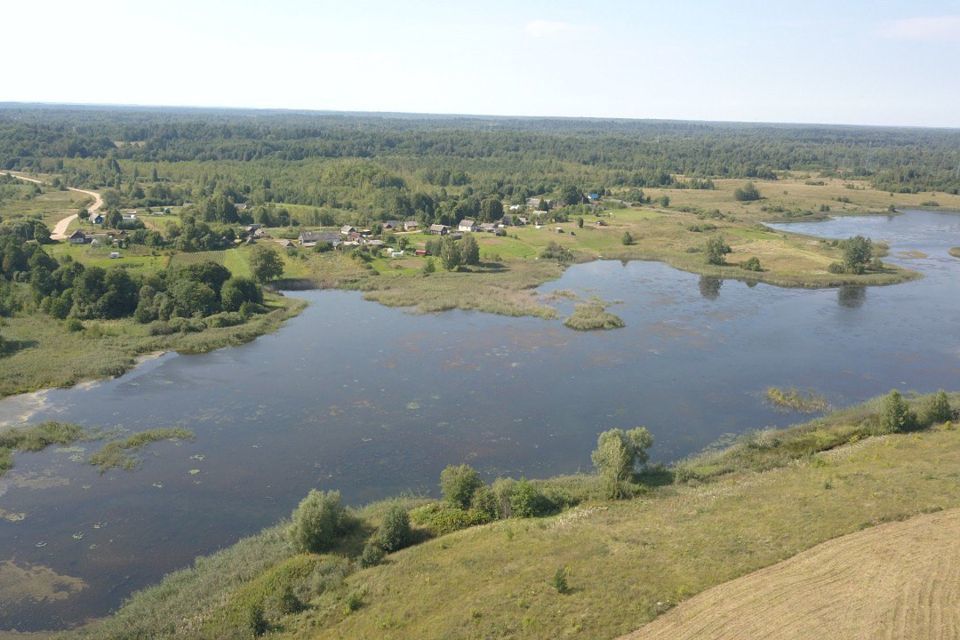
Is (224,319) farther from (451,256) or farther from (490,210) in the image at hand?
(490,210)

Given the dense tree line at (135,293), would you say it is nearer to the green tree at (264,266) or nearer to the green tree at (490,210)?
the green tree at (264,266)

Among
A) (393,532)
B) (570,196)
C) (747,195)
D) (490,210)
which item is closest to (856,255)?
(490,210)

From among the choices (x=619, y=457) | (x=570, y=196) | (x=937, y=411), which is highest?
(x=570, y=196)

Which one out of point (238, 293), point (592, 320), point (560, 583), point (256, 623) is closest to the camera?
point (256, 623)

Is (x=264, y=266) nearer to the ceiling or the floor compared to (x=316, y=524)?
nearer to the ceiling

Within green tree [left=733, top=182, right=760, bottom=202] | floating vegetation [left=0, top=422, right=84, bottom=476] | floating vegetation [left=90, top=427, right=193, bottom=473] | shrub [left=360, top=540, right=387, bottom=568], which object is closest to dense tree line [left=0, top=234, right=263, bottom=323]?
floating vegetation [left=0, top=422, right=84, bottom=476]

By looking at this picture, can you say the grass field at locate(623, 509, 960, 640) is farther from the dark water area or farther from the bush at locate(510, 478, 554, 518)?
the dark water area

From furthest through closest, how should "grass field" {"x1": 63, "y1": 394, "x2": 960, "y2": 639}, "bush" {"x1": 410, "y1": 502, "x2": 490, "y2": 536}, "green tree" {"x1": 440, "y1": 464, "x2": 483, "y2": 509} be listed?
"green tree" {"x1": 440, "y1": 464, "x2": 483, "y2": 509}, "bush" {"x1": 410, "y1": 502, "x2": 490, "y2": 536}, "grass field" {"x1": 63, "y1": 394, "x2": 960, "y2": 639}
